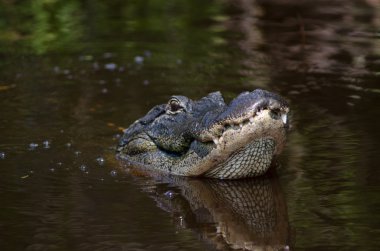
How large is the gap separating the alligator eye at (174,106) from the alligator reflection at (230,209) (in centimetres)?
54

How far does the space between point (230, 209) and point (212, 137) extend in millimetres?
541

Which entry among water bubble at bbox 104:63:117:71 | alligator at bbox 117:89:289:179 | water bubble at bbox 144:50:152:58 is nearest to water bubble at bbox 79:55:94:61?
water bubble at bbox 104:63:117:71

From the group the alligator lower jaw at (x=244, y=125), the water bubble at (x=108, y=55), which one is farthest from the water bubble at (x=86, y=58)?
the alligator lower jaw at (x=244, y=125)

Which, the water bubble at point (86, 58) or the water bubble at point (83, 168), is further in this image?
the water bubble at point (86, 58)

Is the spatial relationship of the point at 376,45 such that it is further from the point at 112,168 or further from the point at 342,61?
the point at 112,168

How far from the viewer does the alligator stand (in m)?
5.79

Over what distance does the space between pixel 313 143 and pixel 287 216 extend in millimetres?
1908

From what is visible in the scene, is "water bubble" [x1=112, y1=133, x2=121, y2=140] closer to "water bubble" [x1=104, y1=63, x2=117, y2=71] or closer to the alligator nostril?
the alligator nostril

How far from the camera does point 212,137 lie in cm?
603

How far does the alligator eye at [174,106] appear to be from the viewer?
6.70m

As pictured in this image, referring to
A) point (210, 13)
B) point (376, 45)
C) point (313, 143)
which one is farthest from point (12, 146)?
point (210, 13)

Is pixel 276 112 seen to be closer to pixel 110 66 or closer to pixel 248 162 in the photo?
pixel 248 162

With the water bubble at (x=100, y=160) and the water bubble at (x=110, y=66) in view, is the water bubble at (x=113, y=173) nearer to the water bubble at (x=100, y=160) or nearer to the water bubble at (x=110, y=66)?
the water bubble at (x=100, y=160)

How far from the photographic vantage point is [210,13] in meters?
13.6
